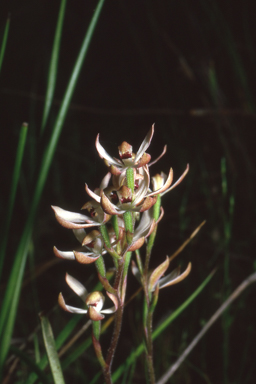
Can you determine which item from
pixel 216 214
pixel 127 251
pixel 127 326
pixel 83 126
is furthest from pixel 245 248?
pixel 83 126

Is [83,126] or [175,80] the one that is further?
[83,126]

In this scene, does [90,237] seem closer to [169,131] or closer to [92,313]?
[92,313]

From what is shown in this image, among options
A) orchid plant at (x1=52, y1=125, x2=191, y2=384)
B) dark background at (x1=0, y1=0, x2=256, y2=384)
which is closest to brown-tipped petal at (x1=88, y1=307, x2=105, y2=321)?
orchid plant at (x1=52, y1=125, x2=191, y2=384)

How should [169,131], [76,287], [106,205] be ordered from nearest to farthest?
[106,205], [76,287], [169,131]

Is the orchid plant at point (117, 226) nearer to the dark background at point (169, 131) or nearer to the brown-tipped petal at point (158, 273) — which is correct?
the brown-tipped petal at point (158, 273)

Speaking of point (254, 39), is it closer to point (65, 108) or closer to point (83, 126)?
point (83, 126)

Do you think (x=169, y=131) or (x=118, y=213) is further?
(x=169, y=131)

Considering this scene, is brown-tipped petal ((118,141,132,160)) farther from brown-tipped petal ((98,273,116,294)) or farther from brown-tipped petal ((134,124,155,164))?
brown-tipped petal ((98,273,116,294))

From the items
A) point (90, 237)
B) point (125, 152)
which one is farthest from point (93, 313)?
point (125, 152)

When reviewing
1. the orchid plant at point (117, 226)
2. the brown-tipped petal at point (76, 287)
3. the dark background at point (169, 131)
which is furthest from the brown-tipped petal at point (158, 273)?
the dark background at point (169, 131)
